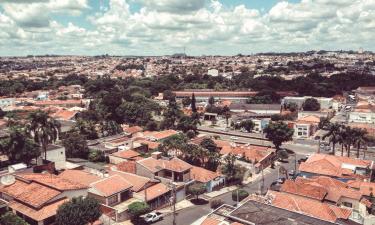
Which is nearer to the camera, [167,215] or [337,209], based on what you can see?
[337,209]

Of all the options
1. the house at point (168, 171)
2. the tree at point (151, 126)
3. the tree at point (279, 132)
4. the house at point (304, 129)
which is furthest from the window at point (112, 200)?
the house at point (304, 129)

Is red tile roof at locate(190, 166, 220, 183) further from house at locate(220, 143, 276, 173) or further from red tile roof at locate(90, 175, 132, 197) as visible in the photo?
red tile roof at locate(90, 175, 132, 197)

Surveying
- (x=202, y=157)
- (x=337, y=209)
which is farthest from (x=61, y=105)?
(x=337, y=209)

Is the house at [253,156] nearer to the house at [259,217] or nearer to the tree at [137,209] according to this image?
the tree at [137,209]

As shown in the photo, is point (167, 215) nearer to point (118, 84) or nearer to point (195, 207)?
point (195, 207)

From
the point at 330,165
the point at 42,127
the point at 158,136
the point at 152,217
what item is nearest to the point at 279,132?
the point at 330,165
